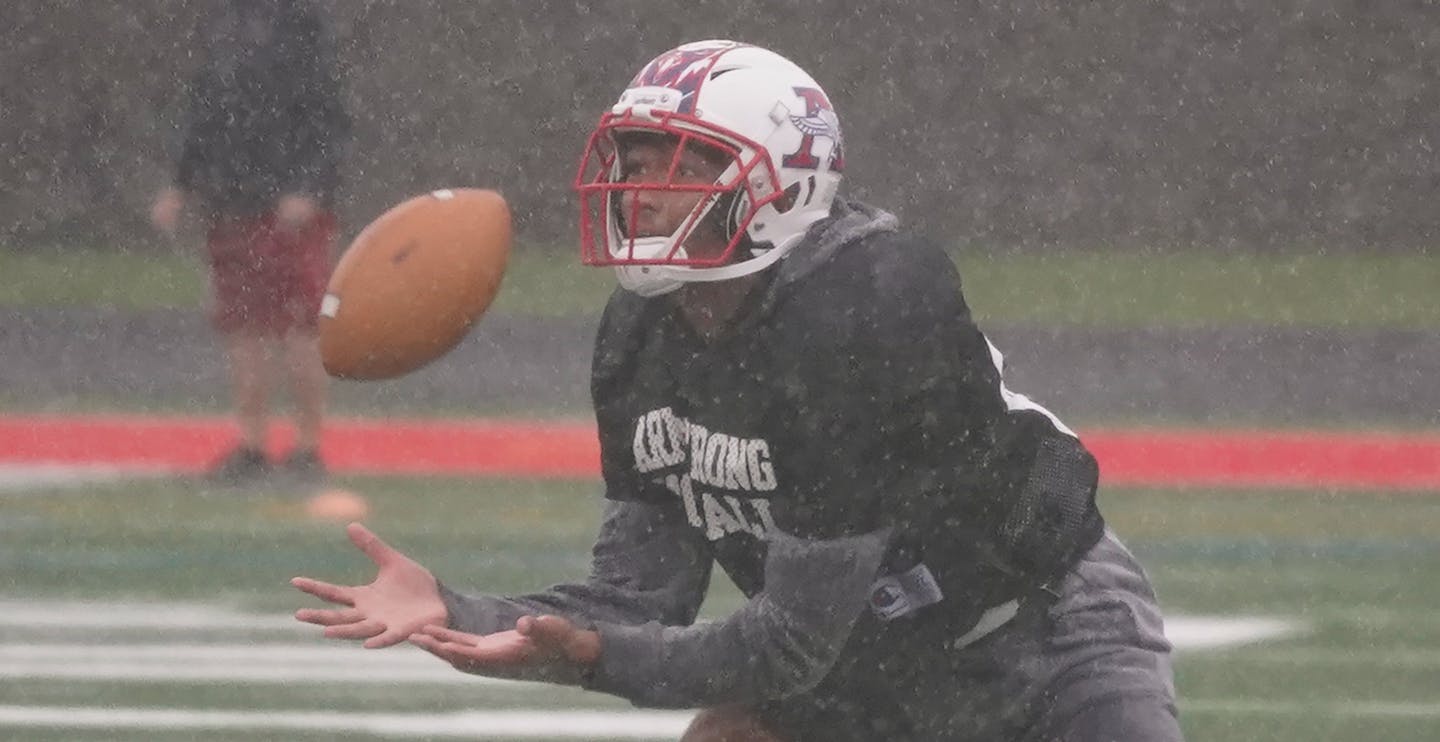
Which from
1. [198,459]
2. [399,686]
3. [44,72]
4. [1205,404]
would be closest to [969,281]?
[1205,404]

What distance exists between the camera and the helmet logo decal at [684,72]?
309cm

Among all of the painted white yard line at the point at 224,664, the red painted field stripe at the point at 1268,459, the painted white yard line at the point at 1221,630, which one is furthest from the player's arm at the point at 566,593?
the red painted field stripe at the point at 1268,459

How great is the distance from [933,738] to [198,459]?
6.08 meters

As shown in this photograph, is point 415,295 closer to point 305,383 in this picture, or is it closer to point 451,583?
point 451,583

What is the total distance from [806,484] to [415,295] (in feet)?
2.23

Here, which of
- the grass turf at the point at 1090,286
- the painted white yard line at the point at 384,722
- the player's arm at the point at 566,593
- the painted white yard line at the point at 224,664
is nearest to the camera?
the player's arm at the point at 566,593

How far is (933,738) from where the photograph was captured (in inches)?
126

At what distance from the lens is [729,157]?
312 cm

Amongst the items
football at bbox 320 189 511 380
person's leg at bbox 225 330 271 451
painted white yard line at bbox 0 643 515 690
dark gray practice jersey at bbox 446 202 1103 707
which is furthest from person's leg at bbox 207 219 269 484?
dark gray practice jersey at bbox 446 202 1103 707

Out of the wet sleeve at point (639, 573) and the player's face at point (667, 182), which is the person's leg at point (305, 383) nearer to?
the wet sleeve at point (639, 573)

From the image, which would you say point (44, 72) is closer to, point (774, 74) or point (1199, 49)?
point (1199, 49)

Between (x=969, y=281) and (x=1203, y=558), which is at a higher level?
(x=969, y=281)

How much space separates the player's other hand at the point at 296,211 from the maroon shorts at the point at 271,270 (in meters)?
0.04

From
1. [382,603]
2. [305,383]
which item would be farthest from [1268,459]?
[382,603]
